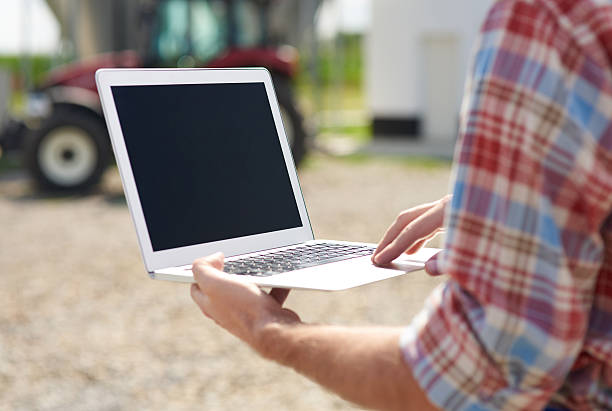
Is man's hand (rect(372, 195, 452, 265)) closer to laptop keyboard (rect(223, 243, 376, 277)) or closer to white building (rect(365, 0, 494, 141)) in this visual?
laptop keyboard (rect(223, 243, 376, 277))

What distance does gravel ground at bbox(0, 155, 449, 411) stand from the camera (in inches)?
142

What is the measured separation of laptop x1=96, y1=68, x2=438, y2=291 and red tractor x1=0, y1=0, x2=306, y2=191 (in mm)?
7972

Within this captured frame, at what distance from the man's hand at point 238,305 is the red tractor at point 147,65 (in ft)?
27.4

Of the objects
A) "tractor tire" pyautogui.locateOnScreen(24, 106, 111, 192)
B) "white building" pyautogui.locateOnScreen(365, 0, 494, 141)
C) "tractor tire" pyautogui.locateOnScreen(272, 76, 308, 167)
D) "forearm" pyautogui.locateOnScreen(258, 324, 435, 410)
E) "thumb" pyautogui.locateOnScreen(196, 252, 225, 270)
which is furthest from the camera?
"white building" pyautogui.locateOnScreen(365, 0, 494, 141)

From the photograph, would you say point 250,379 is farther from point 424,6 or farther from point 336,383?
point 424,6

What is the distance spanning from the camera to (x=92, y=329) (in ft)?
14.8

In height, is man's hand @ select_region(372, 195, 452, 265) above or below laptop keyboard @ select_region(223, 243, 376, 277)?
above

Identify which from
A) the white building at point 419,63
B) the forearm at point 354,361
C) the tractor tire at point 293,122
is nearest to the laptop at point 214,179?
the forearm at point 354,361

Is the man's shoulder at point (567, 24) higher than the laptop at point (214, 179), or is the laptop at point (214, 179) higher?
the man's shoulder at point (567, 24)

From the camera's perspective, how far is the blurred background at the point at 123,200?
3840 millimetres

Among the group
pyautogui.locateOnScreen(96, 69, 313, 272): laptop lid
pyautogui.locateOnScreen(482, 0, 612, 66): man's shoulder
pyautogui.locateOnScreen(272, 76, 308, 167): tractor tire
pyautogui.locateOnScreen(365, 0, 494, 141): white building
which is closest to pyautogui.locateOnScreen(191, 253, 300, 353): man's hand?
pyautogui.locateOnScreen(96, 69, 313, 272): laptop lid

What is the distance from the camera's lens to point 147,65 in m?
10.2

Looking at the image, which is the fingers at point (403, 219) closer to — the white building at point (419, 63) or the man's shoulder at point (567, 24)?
the man's shoulder at point (567, 24)

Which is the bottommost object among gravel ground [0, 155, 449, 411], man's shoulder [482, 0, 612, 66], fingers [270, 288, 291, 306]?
gravel ground [0, 155, 449, 411]
